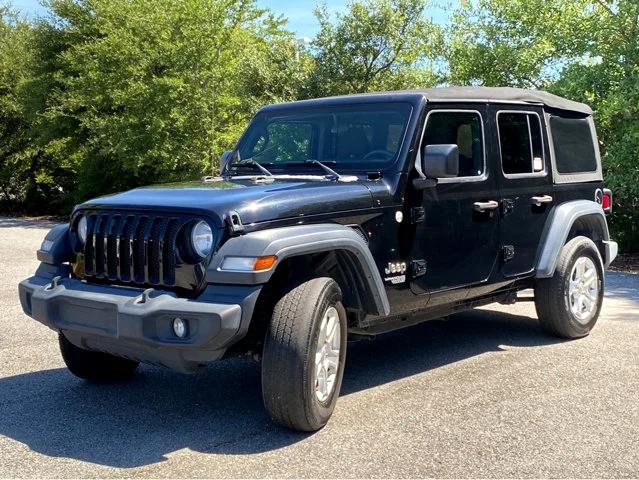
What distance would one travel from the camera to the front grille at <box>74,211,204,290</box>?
414 centimetres

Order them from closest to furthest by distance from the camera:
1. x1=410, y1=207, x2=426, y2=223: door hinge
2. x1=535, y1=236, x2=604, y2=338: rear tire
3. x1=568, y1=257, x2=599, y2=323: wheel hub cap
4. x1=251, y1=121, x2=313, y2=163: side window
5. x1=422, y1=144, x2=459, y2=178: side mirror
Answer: x1=422, y1=144, x2=459, y2=178: side mirror
x1=410, y1=207, x2=426, y2=223: door hinge
x1=251, y1=121, x2=313, y2=163: side window
x1=535, y1=236, x2=604, y2=338: rear tire
x1=568, y1=257, x2=599, y2=323: wheel hub cap

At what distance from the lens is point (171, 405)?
4.89 metres

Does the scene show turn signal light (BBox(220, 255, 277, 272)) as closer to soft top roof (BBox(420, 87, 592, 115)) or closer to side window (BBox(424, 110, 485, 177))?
side window (BBox(424, 110, 485, 177))

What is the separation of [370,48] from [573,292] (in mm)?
12848

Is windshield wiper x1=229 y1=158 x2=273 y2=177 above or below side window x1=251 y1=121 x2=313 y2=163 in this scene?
below

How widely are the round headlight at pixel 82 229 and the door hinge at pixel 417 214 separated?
2.02 metres

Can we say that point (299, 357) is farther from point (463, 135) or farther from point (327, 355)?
point (463, 135)

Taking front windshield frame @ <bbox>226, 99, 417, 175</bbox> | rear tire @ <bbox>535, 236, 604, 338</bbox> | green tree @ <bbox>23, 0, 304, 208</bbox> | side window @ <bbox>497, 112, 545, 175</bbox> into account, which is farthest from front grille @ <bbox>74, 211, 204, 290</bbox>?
green tree @ <bbox>23, 0, 304, 208</bbox>

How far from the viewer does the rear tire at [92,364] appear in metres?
5.13

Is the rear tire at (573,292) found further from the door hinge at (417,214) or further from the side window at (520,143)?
the door hinge at (417,214)

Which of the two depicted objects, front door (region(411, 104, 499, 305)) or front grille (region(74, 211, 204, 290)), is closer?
front grille (region(74, 211, 204, 290))

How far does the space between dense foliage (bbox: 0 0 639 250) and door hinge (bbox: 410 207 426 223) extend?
295 inches

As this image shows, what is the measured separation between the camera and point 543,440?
4184 millimetres

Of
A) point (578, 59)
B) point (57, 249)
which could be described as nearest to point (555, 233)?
point (57, 249)
